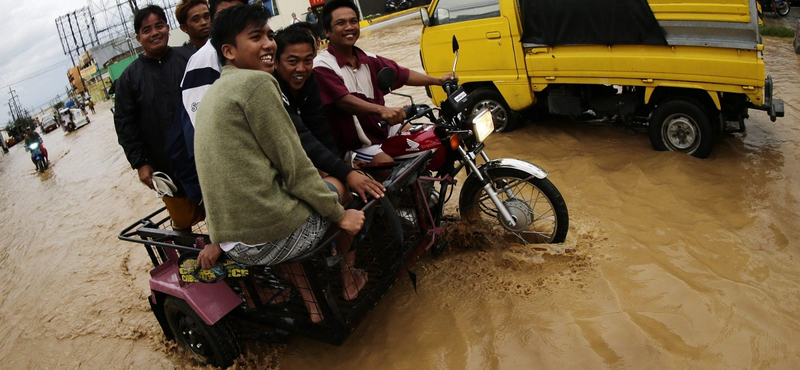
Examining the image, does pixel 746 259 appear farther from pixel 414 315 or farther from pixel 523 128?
pixel 523 128

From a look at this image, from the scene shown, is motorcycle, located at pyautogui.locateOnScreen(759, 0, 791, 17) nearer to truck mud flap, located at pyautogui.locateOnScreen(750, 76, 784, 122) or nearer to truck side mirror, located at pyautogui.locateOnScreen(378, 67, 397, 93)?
truck mud flap, located at pyautogui.locateOnScreen(750, 76, 784, 122)

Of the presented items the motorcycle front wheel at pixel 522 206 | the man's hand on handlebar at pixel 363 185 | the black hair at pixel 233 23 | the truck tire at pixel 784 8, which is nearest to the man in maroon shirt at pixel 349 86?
the man's hand on handlebar at pixel 363 185

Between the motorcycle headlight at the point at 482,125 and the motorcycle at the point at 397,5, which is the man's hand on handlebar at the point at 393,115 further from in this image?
the motorcycle at the point at 397,5

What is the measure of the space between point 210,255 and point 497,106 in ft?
15.2

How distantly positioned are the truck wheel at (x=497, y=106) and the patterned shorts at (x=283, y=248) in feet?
14.0

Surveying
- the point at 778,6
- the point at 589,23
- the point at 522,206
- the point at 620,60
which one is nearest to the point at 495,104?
the point at 589,23

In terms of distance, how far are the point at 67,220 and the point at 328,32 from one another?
804 cm

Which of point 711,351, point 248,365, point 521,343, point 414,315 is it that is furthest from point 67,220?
point 711,351

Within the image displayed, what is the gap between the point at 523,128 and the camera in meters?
6.58

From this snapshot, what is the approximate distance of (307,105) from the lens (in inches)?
119

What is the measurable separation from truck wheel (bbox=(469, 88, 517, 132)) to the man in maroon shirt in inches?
112

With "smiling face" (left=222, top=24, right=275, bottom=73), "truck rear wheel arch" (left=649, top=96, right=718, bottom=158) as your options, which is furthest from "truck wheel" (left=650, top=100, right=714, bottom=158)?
"smiling face" (left=222, top=24, right=275, bottom=73)

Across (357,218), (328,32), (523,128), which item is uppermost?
(328,32)

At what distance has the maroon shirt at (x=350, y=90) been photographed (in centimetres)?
327
